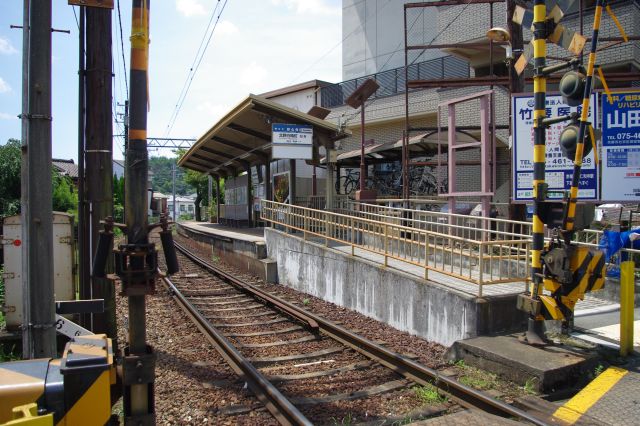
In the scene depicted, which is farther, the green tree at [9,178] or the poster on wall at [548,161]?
the green tree at [9,178]

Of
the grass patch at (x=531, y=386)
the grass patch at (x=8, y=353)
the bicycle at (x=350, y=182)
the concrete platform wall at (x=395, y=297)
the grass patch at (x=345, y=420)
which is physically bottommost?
the grass patch at (x=345, y=420)

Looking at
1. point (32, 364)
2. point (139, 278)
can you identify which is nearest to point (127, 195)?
point (139, 278)

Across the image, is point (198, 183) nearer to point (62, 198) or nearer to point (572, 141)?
point (62, 198)

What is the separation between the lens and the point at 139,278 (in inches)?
126

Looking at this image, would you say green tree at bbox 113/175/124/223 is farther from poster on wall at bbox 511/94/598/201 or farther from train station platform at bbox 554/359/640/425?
train station platform at bbox 554/359/640/425

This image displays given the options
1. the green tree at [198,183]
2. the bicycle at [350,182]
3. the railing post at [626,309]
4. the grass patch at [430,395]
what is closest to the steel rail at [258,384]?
the grass patch at [430,395]

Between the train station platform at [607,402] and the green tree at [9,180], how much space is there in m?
16.5

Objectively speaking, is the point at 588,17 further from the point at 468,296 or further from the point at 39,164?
the point at 39,164

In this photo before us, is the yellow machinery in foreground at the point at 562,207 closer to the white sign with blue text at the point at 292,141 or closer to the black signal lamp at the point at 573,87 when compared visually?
the black signal lamp at the point at 573,87

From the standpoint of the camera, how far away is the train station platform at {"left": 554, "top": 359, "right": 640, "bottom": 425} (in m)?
4.55

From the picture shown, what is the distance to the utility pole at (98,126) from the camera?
5523 millimetres

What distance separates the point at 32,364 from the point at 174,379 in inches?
138

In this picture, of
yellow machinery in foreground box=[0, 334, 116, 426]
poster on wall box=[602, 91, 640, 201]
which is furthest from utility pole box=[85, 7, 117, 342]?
poster on wall box=[602, 91, 640, 201]

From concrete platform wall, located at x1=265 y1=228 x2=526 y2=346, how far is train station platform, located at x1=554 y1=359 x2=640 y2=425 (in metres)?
1.56
